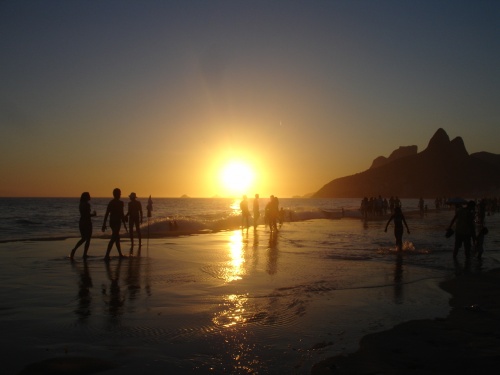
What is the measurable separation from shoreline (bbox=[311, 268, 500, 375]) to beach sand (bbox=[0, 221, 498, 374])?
2cm

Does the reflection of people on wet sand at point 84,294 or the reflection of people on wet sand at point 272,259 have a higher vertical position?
the reflection of people on wet sand at point 84,294

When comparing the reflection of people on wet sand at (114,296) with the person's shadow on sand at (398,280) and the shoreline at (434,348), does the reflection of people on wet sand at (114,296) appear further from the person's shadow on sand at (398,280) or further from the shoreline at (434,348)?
the person's shadow on sand at (398,280)

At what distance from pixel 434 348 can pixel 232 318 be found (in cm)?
293

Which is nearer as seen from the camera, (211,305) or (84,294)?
(211,305)

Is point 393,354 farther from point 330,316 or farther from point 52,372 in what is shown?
point 52,372

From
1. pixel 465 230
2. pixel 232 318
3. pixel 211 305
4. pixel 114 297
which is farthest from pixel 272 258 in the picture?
pixel 232 318

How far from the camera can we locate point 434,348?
5410 millimetres

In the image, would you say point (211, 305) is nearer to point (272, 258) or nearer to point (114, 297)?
point (114, 297)

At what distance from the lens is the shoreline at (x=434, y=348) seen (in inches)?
187

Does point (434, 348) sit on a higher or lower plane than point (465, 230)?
lower

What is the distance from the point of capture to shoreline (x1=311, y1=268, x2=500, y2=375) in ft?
15.6

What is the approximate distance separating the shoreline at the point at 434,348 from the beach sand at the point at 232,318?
0.02 metres

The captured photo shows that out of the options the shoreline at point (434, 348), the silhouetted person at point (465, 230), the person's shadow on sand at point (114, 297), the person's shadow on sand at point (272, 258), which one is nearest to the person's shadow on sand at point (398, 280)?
the shoreline at point (434, 348)

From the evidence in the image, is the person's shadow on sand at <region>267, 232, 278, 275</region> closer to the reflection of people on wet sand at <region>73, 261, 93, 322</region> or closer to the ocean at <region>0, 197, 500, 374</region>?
the ocean at <region>0, 197, 500, 374</region>
